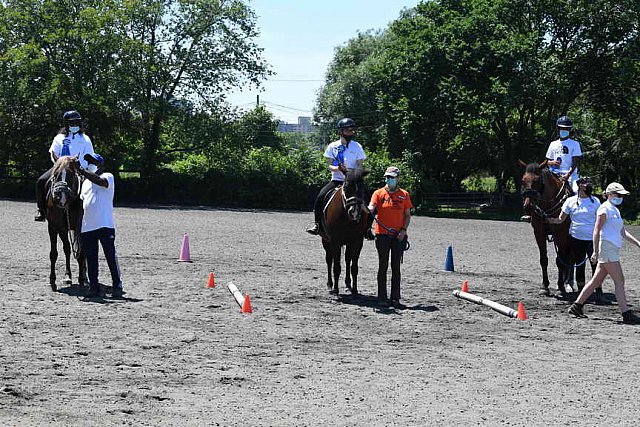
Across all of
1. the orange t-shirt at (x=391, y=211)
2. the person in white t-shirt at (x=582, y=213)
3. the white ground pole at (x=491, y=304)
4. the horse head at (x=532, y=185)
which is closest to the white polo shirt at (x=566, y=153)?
the horse head at (x=532, y=185)

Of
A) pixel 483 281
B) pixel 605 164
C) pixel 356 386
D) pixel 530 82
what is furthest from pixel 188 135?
pixel 356 386

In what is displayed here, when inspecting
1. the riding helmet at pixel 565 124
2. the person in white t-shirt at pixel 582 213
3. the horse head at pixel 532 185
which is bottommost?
the person in white t-shirt at pixel 582 213

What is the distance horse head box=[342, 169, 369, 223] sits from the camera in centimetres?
1304

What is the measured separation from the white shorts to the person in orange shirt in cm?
269

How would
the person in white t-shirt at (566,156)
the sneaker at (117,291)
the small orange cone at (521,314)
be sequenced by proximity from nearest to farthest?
1. the small orange cone at (521,314)
2. the sneaker at (117,291)
3. the person in white t-shirt at (566,156)

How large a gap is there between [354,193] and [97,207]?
375 cm

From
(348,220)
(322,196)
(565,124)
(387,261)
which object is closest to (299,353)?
(387,261)

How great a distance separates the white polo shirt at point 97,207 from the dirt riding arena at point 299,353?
1.07 metres

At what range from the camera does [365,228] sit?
45.3 feet

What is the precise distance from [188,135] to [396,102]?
10847mm

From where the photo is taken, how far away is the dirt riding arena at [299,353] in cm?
718

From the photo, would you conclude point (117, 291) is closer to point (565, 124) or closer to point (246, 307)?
point (246, 307)

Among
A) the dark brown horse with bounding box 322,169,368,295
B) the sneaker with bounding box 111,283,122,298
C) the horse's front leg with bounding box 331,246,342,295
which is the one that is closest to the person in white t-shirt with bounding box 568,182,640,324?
the dark brown horse with bounding box 322,169,368,295

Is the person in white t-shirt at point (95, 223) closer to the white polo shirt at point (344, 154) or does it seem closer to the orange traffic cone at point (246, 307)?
the orange traffic cone at point (246, 307)
